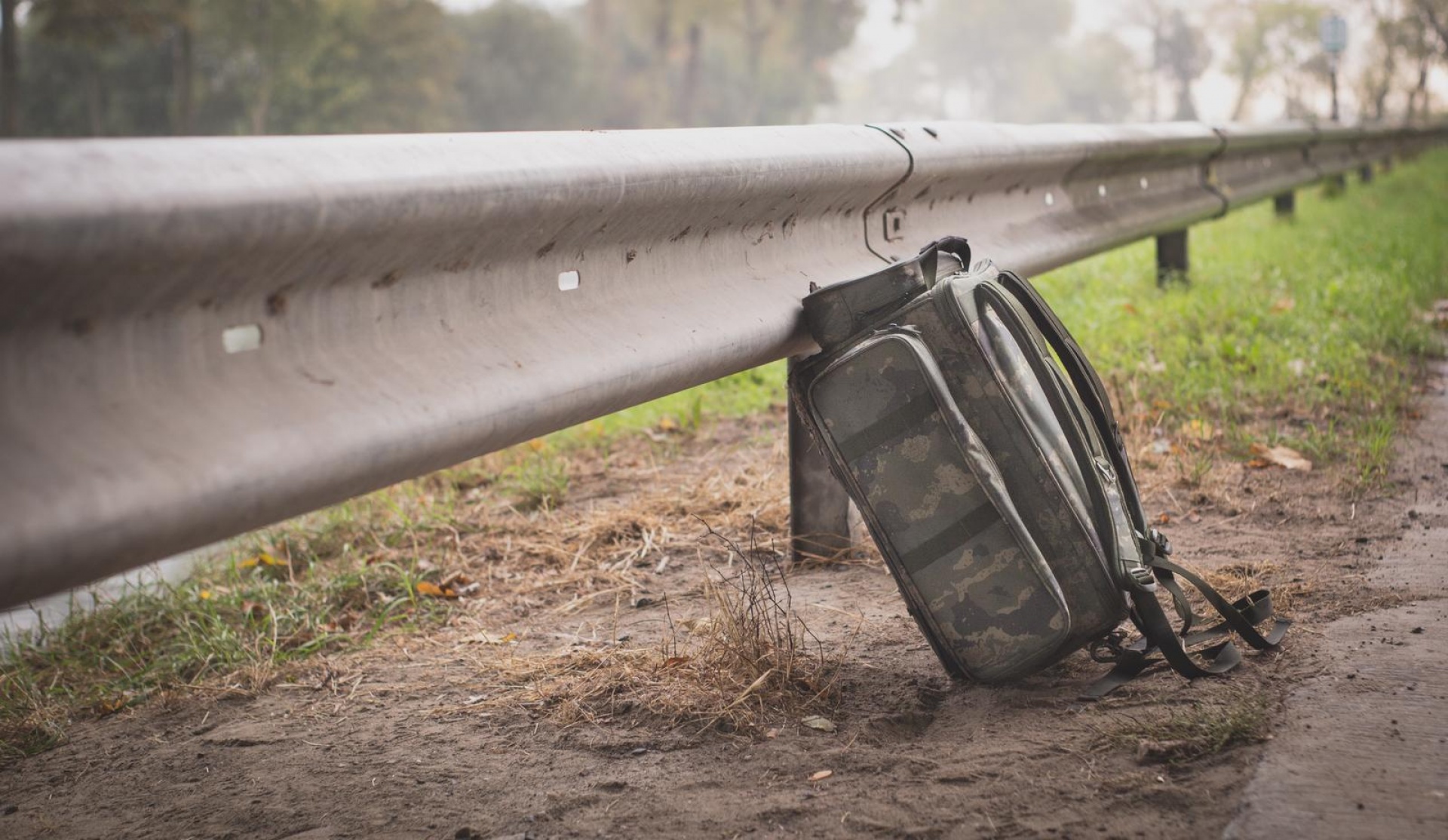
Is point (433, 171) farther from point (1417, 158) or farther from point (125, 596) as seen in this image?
point (1417, 158)

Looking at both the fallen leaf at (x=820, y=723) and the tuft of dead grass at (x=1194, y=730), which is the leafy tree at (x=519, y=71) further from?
the tuft of dead grass at (x=1194, y=730)

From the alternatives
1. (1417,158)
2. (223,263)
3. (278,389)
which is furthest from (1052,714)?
(1417,158)

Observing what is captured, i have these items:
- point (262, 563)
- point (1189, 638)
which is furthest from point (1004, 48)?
point (1189, 638)

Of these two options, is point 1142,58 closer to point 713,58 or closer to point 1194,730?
point 713,58

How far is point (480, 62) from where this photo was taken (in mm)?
47562

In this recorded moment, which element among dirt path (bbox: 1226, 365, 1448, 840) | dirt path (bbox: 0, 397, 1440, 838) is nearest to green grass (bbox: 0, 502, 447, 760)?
dirt path (bbox: 0, 397, 1440, 838)

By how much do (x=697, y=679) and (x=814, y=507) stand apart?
2.59ft

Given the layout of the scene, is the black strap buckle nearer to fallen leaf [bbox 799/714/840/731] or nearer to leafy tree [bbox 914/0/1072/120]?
fallen leaf [bbox 799/714/840/731]

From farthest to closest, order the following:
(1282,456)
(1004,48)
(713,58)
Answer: (1004,48) → (713,58) → (1282,456)

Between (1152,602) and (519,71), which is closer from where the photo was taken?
(1152,602)

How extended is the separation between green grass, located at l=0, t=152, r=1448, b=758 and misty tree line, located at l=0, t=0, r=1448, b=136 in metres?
27.2

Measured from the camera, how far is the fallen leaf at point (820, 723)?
72.8 inches

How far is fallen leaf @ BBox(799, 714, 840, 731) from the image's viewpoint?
1.85 meters

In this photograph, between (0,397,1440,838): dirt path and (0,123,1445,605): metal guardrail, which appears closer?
(0,123,1445,605): metal guardrail
